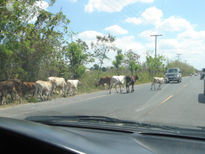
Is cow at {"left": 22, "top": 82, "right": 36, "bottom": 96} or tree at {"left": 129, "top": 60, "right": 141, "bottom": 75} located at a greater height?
tree at {"left": 129, "top": 60, "right": 141, "bottom": 75}

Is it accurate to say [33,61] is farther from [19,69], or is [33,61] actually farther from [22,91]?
[22,91]

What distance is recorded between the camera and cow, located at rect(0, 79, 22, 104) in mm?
14109

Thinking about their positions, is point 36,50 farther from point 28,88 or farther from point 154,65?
point 154,65

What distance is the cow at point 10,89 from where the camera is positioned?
14109mm

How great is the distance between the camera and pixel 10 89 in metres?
14.4

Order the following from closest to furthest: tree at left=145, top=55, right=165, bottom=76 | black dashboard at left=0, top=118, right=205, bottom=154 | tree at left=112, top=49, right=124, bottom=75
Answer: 1. black dashboard at left=0, top=118, right=205, bottom=154
2. tree at left=112, top=49, right=124, bottom=75
3. tree at left=145, top=55, right=165, bottom=76

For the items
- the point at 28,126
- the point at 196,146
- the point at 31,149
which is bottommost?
the point at 196,146

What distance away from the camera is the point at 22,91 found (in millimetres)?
15664

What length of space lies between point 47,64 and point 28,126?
1882cm

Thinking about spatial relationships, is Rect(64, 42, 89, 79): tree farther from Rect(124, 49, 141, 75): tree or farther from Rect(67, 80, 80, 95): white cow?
Rect(124, 49, 141, 75): tree

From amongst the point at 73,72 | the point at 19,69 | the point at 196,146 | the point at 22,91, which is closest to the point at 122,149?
the point at 196,146

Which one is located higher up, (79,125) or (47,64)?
(47,64)

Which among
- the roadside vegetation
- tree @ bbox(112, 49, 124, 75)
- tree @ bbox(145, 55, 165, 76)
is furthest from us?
tree @ bbox(145, 55, 165, 76)

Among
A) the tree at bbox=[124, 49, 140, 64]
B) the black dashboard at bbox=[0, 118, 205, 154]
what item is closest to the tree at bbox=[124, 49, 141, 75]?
the tree at bbox=[124, 49, 140, 64]
